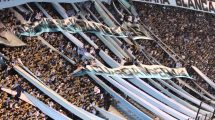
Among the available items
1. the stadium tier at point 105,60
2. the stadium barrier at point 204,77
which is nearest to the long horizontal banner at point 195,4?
the stadium tier at point 105,60

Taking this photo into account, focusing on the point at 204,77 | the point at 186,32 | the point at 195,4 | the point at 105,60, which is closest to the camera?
the point at 105,60

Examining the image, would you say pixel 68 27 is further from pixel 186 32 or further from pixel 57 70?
pixel 186 32

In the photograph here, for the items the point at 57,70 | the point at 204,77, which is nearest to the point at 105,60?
the point at 57,70

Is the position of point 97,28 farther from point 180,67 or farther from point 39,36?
point 180,67

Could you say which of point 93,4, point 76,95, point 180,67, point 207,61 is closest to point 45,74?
point 76,95

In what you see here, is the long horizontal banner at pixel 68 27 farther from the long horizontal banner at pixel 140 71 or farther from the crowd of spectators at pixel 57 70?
the long horizontal banner at pixel 140 71

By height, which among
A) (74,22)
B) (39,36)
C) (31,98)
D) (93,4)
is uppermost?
(93,4)
